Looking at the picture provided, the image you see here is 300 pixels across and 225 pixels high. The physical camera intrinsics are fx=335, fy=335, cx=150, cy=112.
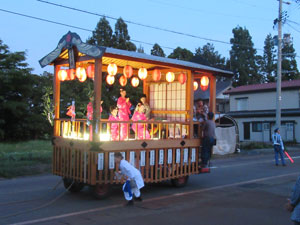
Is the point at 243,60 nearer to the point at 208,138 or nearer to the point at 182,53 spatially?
the point at 182,53

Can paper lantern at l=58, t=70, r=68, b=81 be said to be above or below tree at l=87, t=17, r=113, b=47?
below

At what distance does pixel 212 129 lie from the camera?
398 inches

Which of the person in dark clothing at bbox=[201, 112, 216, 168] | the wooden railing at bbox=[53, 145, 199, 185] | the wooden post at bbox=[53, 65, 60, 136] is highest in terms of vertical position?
the wooden post at bbox=[53, 65, 60, 136]

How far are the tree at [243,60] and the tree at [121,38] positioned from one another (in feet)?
102

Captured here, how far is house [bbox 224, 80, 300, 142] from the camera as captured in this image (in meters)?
32.2

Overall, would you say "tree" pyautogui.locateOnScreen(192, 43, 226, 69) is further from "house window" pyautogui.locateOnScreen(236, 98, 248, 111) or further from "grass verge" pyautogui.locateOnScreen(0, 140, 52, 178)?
"grass verge" pyautogui.locateOnScreen(0, 140, 52, 178)

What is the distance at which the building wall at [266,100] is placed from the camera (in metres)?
32.4

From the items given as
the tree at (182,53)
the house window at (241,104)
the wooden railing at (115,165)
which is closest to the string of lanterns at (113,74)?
the wooden railing at (115,165)

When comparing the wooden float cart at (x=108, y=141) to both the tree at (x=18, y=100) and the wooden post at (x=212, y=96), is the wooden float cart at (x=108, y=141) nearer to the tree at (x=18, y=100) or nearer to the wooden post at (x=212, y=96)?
the wooden post at (x=212, y=96)

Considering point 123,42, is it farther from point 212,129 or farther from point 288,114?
point 212,129

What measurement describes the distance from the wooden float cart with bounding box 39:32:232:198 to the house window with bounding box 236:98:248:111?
1051 inches

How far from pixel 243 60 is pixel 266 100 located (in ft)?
79.4

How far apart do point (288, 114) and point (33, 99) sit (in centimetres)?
2331

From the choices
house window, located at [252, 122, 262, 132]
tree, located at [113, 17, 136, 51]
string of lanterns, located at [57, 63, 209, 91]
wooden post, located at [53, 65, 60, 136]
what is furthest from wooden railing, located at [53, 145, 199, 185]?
house window, located at [252, 122, 262, 132]
